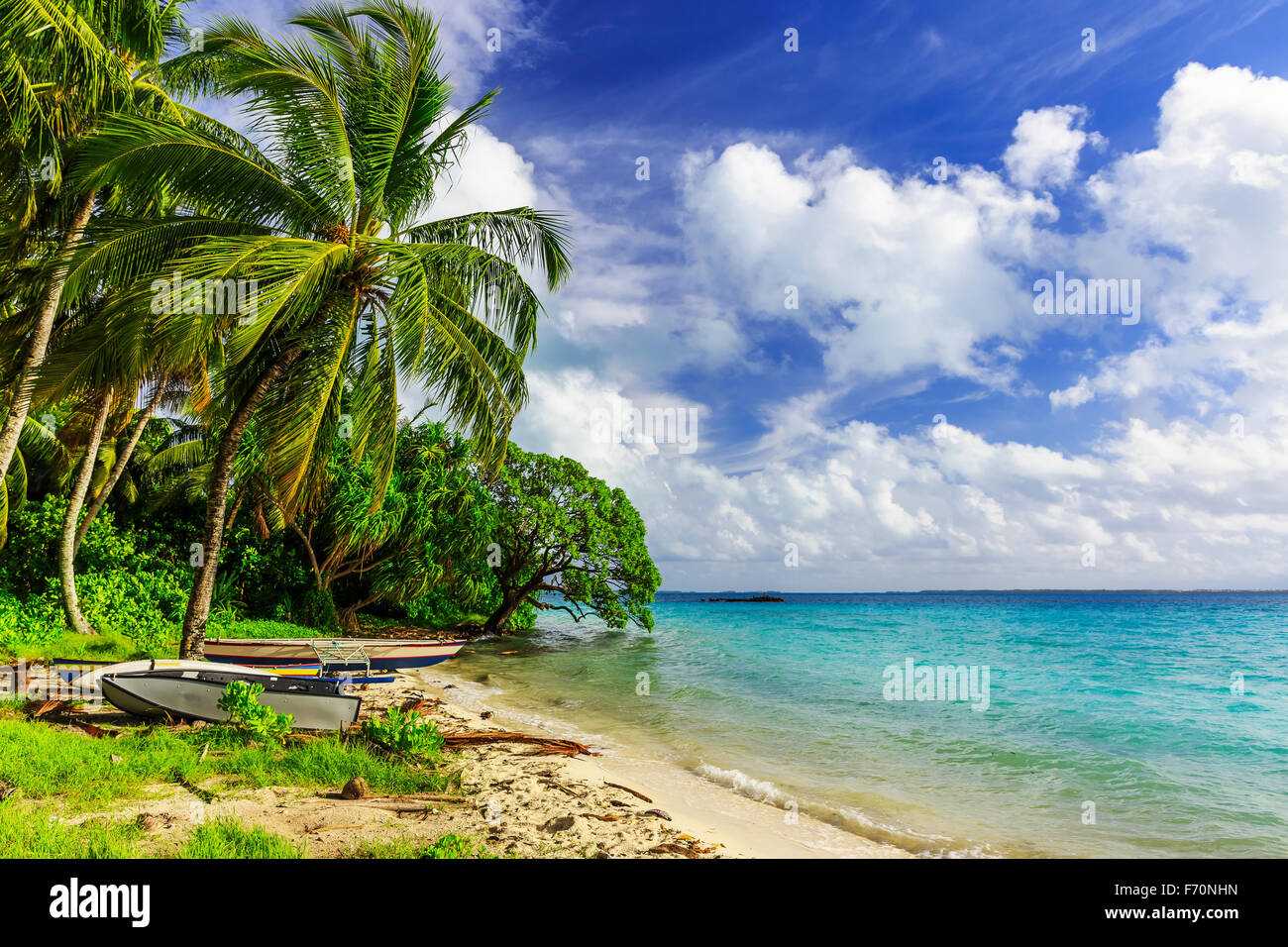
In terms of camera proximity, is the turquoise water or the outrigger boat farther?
the outrigger boat

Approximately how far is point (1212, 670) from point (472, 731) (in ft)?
82.7

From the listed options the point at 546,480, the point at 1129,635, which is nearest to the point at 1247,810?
the point at 546,480

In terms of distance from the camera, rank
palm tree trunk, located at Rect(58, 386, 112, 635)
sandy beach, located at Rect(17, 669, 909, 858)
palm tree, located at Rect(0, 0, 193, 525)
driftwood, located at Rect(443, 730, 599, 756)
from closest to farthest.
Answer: sandy beach, located at Rect(17, 669, 909, 858)
palm tree, located at Rect(0, 0, 193, 525)
driftwood, located at Rect(443, 730, 599, 756)
palm tree trunk, located at Rect(58, 386, 112, 635)

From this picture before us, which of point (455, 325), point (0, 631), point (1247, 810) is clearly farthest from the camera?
point (0, 631)

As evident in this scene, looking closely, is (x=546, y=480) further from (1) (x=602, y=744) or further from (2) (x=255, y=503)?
(1) (x=602, y=744)

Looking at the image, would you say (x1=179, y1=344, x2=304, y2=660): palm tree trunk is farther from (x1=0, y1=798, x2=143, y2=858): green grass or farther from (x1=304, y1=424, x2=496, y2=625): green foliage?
(x1=304, y1=424, x2=496, y2=625): green foliage

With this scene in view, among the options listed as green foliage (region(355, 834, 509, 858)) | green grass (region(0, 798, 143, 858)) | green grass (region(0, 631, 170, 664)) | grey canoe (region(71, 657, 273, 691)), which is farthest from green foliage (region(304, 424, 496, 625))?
green foliage (region(355, 834, 509, 858))

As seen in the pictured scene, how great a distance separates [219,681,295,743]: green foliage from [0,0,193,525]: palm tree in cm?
631

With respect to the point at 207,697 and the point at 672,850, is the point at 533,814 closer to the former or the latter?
the point at 672,850

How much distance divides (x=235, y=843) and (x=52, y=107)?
1123 centimetres

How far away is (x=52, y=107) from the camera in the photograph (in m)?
9.67

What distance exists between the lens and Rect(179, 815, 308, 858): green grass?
4309 millimetres

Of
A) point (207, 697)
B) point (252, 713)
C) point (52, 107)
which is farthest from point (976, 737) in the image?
point (52, 107)
